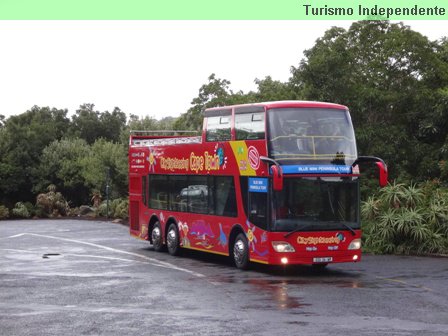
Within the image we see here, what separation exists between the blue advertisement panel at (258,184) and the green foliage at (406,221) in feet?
22.6

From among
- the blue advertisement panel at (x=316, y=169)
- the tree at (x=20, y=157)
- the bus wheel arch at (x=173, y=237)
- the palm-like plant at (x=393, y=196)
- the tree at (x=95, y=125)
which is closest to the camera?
the blue advertisement panel at (x=316, y=169)

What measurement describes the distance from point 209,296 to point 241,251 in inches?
181

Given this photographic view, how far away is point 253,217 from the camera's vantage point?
19.3 m

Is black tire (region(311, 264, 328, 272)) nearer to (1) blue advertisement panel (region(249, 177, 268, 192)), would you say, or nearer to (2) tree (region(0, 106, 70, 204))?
(1) blue advertisement panel (region(249, 177, 268, 192))

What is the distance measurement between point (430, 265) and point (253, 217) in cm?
518

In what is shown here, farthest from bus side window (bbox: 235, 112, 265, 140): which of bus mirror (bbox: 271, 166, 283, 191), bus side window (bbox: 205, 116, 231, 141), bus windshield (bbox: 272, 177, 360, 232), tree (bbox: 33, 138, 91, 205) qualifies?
tree (bbox: 33, 138, 91, 205)

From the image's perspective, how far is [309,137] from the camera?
18.7m

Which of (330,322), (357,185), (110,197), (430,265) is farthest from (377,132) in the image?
(110,197)

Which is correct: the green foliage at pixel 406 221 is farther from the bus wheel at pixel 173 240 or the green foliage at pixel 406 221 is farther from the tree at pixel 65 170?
the tree at pixel 65 170

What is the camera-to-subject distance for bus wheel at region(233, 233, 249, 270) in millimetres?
19828

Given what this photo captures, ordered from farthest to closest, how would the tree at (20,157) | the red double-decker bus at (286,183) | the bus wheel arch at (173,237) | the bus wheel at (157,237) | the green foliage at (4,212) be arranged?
the tree at (20,157) → the green foliage at (4,212) → the bus wheel at (157,237) → the bus wheel arch at (173,237) → the red double-decker bus at (286,183)

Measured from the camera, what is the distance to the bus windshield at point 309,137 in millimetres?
18547

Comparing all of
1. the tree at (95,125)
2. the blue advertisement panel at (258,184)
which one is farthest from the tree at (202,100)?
the blue advertisement panel at (258,184)

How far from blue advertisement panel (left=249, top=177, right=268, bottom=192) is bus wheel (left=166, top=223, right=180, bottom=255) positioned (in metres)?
5.33
